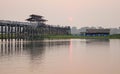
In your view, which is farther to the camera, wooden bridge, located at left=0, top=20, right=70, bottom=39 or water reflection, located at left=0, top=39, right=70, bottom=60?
wooden bridge, located at left=0, top=20, right=70, bottom=39

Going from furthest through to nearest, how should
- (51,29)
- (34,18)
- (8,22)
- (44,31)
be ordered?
(51,29), (44,31), (34,18), (8,22)

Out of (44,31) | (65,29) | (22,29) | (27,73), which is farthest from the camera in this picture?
(65,29)

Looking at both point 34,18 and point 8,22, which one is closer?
point 8,22

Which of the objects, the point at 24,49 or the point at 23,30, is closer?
the point at 24,49

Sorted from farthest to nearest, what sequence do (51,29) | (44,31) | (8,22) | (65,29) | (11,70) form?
1. (65,29)
2. (51,29)
3. (44,31)
4. (8,22)
5. (11,70)

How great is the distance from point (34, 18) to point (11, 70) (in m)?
108

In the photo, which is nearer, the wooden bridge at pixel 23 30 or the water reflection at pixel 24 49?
the water reflection at pixel 24 49

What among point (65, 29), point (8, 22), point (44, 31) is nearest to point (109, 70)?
point (8, 22)

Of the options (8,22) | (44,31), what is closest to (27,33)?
(8,22)

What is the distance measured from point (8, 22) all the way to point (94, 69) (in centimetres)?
6651

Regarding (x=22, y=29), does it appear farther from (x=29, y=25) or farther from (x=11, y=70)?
(x=11, y=70)

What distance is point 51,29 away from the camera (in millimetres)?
158500

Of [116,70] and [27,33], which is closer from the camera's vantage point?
[116,70]

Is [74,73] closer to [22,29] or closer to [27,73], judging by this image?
[27,73]
